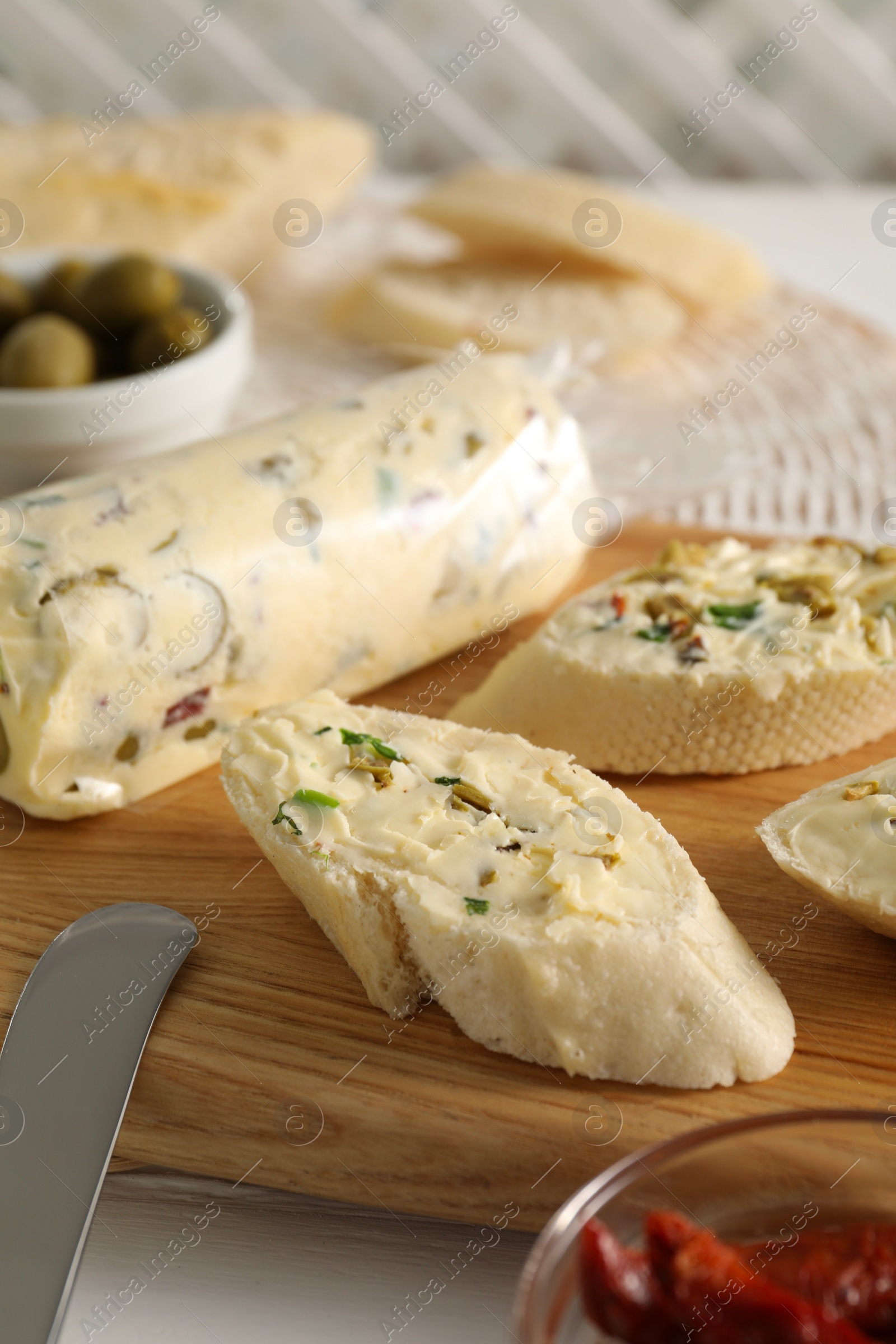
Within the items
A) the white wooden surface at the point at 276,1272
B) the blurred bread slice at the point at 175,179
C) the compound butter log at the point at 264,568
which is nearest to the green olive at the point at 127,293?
the compound butter log at the point at 264,568

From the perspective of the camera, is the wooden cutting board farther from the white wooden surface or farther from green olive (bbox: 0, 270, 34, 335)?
green olive (bbox: 0, 270, 34, 335)

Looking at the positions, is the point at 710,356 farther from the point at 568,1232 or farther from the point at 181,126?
the point at 568,1232

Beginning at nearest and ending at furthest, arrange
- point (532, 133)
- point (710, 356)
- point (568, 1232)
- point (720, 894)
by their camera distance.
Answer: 1. point (568, 1232)
2. point (720, 894)
3. point (710, 356)
4. point (532, 133)

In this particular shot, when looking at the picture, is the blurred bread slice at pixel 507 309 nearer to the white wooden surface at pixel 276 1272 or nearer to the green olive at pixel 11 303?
the green olive at pixel 11 303

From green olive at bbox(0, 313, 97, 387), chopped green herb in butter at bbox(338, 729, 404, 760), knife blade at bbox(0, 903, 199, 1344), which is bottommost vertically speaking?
knife blade at bbox(0, 903, 199, 1344)

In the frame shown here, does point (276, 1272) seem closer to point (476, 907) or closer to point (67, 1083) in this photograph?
point (67, 1083)

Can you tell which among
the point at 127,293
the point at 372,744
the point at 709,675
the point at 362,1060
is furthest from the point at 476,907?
the point at 127,293

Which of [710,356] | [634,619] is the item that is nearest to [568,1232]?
[634,619]

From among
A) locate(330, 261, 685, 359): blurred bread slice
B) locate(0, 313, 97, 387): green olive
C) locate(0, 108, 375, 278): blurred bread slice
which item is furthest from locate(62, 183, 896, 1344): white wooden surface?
locate(0, 108, 375, 278): blurred bread slice
